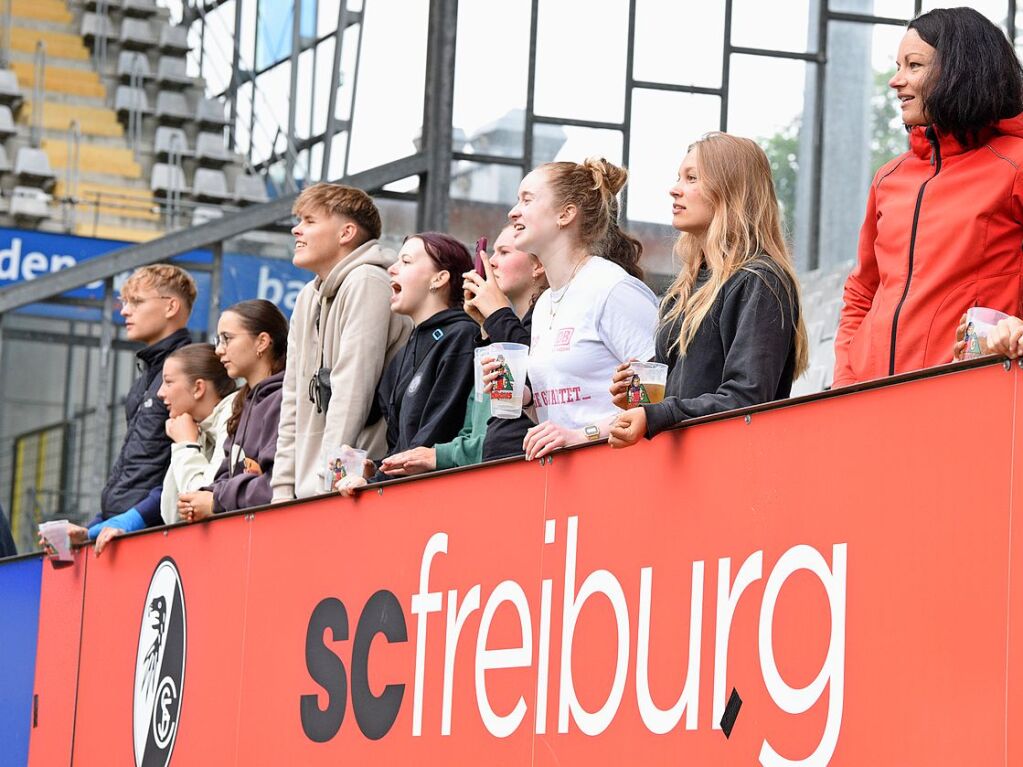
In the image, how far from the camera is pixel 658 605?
3.43 meters

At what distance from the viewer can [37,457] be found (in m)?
13.6

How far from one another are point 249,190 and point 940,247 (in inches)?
561

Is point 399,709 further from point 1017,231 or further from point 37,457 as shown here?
point 37,457

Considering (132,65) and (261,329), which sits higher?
(132,65)

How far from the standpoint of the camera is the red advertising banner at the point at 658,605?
107 inches

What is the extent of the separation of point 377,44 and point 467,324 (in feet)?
24.5

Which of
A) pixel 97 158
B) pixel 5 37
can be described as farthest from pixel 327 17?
pixel 5 37

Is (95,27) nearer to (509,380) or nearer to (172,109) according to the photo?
(172,109)

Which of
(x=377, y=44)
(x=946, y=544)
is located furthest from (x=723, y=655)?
(x=377, y=44)

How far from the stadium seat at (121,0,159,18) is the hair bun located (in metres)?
16.3

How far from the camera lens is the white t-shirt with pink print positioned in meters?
4.41

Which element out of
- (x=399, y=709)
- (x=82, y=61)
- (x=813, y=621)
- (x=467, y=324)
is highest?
(x=82, y=61)

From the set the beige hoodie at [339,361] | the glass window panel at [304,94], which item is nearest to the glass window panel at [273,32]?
the glass window panel at [304,94]

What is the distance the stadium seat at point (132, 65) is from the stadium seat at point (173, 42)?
0.26 meters
